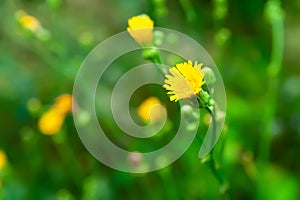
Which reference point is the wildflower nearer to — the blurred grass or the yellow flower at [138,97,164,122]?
the blurred grass

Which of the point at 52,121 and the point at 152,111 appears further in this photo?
the point at 52,121

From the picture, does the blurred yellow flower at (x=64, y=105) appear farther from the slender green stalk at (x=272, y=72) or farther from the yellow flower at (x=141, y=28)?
the yellow flower at (x=141, y=28)

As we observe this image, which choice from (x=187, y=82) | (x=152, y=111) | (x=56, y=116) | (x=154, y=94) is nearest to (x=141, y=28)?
(x=187, y=82)

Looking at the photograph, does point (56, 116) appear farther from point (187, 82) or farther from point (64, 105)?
point (187, 82)

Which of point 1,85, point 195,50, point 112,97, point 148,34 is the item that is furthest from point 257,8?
point 148,34

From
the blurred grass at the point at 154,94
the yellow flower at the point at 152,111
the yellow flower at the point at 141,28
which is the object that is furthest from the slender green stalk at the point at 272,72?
the yellow flower at the point at 141,28
